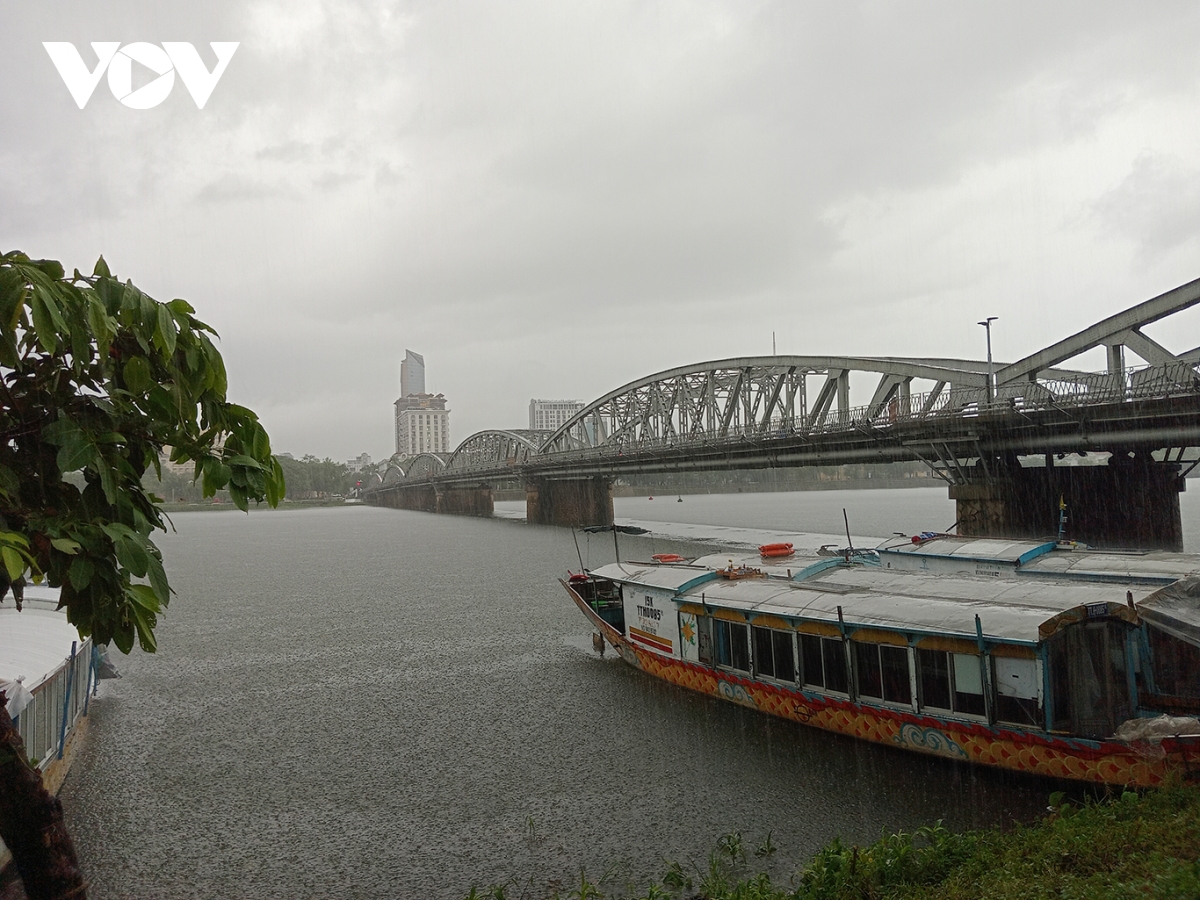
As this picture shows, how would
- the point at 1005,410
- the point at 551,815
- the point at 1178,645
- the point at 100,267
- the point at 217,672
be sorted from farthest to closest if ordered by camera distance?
1. the point at 1005,410
2. the point at 217,672
3. the point at 551,815
4. the point at 1178,645
5. the point at 100,267

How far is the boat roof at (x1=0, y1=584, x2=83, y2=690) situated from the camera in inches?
578

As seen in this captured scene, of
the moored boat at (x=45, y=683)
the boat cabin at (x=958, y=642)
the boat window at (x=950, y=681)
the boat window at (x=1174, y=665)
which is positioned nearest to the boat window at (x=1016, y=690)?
the boat cabin at (x=958, y=642)

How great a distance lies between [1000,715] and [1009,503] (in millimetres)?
31343

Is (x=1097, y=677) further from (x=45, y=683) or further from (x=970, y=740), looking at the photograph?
(x=45, y=683)

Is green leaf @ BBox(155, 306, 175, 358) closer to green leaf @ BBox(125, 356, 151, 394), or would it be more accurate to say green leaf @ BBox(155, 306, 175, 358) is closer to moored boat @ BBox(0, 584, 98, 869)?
green leaf @ BBox(125, 356, 151, 394)

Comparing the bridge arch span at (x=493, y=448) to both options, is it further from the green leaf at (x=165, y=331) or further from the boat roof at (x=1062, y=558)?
the green leaf at (x=165, y=331)

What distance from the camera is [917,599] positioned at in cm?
1599

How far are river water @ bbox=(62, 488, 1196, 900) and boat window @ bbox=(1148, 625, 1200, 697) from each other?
8.45ft

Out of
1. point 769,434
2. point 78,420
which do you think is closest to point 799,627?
point 78,420

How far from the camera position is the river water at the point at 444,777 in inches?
511

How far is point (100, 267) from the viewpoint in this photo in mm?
4312

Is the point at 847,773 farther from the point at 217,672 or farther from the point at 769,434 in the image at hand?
the point at 769,434

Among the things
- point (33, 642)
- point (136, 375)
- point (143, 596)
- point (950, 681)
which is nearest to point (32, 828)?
point (143, 596)

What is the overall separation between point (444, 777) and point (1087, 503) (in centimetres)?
3675
